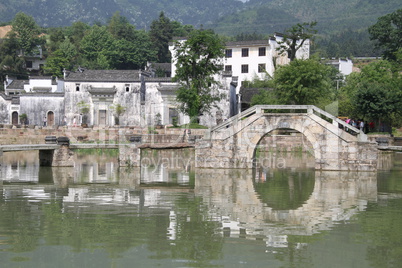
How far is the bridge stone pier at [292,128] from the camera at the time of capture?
24172 millimetres

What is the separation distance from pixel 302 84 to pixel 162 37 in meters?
43.9

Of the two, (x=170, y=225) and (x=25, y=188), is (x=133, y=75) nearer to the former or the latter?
(x=25, y=188)

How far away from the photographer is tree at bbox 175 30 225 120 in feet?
128

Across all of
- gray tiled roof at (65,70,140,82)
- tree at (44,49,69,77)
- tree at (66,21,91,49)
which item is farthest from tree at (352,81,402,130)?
tree at (66,21,91,49)

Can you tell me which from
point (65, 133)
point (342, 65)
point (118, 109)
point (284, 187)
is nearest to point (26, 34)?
point (118, 109)

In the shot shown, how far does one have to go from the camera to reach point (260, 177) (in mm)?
22828

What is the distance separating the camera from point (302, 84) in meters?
38.2

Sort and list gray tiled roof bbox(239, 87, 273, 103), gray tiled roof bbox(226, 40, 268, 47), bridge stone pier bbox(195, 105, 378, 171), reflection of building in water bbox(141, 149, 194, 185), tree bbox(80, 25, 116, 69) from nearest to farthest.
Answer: reflection of building in water bbox(141, 149, 194, 185) → bridge stone pier bbox(195, 105, 378, 171) → gray tiled roof bbox(239, 87, 273, 103) → gray tiled roof bbox(226, 40, 268, 47) → tree bbox(80, 25, 116, 69)

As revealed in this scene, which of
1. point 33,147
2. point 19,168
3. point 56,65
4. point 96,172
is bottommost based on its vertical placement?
point 96,172

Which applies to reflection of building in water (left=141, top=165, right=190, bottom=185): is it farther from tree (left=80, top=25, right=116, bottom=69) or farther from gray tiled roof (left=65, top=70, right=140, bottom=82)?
tree (left=80, top=25, right=116, bottom=69)

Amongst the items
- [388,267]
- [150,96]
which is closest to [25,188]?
[388,267]

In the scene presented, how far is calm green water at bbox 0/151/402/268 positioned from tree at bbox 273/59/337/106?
15452mm

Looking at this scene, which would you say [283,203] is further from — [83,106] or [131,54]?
[131,54]

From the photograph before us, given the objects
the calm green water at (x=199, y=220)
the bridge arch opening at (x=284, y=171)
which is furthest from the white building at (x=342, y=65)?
the calm green water at (x=199, y=220)
